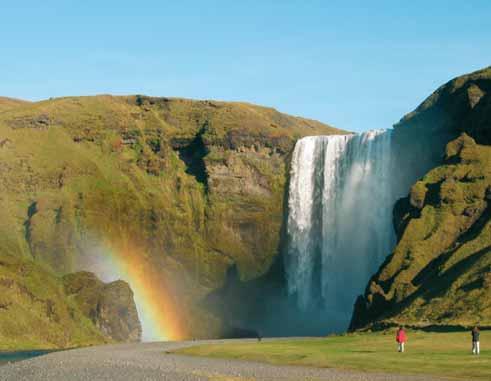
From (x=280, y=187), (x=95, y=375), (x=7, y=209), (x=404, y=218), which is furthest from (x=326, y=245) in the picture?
(x=95, y=375)

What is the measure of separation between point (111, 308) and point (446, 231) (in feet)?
157

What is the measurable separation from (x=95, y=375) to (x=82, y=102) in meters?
135

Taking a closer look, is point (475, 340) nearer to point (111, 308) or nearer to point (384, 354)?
point (384, 354)

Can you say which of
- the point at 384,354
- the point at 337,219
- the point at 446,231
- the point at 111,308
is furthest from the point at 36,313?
the point at 384,354

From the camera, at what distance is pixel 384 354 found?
255ft

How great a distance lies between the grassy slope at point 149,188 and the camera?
17062 cm

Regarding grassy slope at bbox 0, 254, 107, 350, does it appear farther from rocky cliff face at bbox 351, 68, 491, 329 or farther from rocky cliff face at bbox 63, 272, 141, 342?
rocky cliff face at bbox 351, 68, 491, 329

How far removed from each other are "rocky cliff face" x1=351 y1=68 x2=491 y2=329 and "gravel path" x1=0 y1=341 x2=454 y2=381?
1292 inches

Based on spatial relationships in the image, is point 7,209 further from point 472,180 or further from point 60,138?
point 472,180

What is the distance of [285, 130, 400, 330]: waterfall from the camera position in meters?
161

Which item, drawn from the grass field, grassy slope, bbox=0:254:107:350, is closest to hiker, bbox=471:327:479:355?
the grass field

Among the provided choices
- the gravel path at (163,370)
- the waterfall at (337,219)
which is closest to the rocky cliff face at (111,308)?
the waterfall at (337,219)

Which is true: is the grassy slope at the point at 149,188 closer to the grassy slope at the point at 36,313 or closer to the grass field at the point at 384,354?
the grassy slope at the point at 36,313

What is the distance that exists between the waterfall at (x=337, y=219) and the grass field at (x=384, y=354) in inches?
2141
